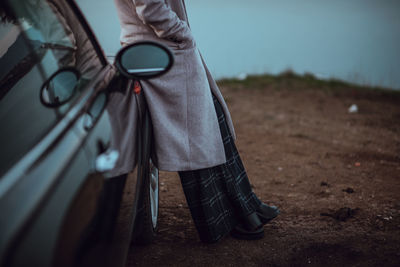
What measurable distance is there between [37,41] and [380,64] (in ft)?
34.5

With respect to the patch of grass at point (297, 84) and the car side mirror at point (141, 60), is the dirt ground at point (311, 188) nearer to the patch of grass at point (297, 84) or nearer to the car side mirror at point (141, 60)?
the patch of grass at point (297, 84)

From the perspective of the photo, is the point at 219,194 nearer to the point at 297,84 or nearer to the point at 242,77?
the point at 297,84

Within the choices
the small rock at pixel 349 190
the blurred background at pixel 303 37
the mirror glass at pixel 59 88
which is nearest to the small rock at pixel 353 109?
the blurred background at pixel 303 37

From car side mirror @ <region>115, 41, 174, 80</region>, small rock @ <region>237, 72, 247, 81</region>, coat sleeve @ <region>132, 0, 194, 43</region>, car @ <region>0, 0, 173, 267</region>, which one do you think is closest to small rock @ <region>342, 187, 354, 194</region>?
car @ <region>0, 0, 173, 267</region>

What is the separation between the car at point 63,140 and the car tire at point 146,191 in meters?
0.02

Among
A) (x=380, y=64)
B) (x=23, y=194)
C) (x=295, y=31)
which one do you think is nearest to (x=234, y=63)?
(x=380, y=64)

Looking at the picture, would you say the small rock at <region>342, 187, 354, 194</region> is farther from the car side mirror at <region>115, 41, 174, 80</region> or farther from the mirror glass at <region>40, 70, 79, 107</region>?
the mirror glass at <region>40, 70, 79, 107</region>

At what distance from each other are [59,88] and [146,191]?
0.83 m

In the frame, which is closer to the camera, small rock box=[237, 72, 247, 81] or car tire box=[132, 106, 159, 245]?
car tire box=[132, 106, 159, 245]

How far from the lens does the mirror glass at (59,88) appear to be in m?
1.53

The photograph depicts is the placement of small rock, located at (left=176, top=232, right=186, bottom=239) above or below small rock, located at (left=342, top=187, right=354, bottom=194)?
above

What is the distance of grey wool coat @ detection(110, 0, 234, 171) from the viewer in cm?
205

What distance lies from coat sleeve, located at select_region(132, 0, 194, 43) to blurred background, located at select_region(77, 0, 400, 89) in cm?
698

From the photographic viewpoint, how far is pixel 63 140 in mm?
1198
